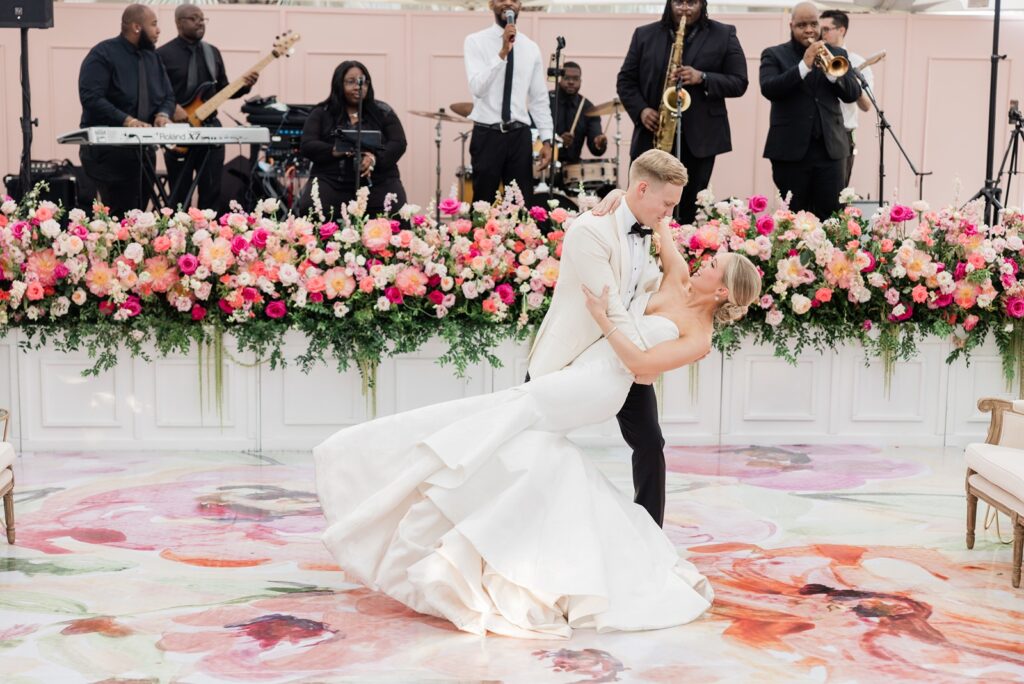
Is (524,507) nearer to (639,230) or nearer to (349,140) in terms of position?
(639,230)

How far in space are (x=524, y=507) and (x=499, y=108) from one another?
4.46 meters

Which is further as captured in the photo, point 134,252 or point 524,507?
point 134,252

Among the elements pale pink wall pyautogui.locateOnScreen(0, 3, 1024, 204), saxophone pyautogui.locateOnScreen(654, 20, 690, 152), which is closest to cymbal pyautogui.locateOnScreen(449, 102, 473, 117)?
pale pink wall pyautogui.locateOnScreen(0, 3, 1024, 204)

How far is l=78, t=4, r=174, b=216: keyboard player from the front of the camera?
313 inches

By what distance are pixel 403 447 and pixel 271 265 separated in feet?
8.05

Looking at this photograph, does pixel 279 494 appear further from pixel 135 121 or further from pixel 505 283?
pixel 135 121

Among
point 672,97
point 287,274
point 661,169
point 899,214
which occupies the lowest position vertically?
point 287,274

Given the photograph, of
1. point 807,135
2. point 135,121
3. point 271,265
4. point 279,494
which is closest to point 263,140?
point 135,121

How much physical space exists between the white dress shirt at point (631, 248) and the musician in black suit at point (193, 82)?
5161 millimetres

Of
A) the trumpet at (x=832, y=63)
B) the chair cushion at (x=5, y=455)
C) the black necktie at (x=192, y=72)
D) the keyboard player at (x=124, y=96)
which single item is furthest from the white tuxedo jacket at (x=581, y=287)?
the black necktie at (x=192, y=72)

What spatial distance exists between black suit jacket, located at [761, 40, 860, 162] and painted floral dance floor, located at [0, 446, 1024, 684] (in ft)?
7.40

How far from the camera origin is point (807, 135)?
7441 mm

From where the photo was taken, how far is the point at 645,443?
4.48m

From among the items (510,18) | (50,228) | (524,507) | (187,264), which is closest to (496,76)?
(510,18)
